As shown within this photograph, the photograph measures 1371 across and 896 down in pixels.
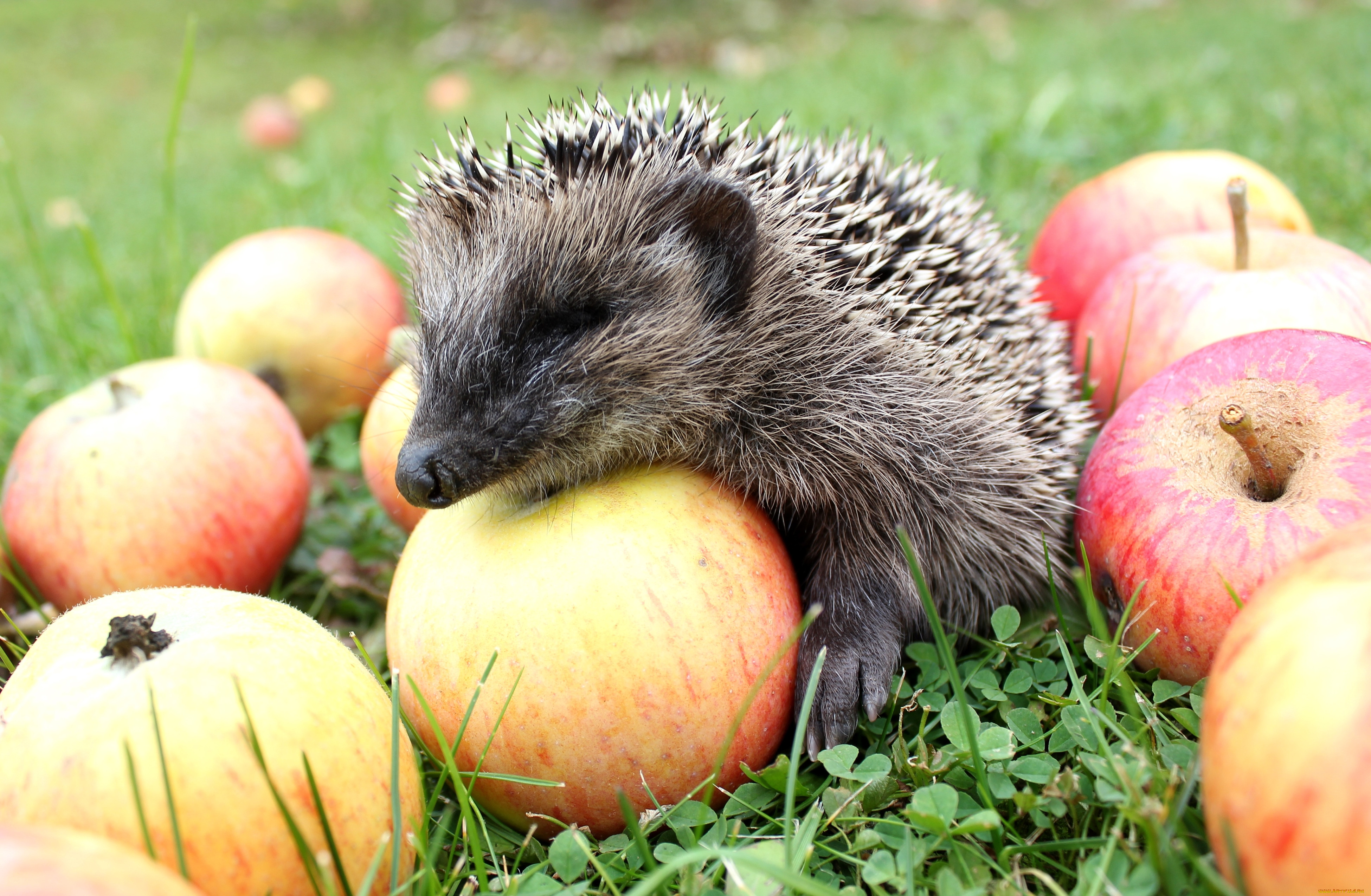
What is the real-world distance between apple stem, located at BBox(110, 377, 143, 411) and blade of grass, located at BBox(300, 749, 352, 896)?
1870 mm

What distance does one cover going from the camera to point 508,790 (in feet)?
7.45

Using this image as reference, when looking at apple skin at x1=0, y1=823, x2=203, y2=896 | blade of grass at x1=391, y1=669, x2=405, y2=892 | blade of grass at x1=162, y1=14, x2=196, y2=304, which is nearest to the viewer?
apple skin at x1=0, y1=823, x2=203, y2=896

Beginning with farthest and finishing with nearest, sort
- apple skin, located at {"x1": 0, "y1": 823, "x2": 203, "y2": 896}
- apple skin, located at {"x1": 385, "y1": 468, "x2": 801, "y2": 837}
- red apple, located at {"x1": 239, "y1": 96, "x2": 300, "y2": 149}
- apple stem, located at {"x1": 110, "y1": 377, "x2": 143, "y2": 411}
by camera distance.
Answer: red apple, located at {"x1": 239, "y1": 96, "x2": 300, "y2": 149} < apple stem, located at {"x1": 110, "y1": 377, "x2": 143, "y2": 411} < apple skin, located at {"x1": 385, "y1": 468, "x2": 801, "y2": 837} < apple skin, located at {"x1": 0, "y1": 823, "x2": 203, "y2": 896}

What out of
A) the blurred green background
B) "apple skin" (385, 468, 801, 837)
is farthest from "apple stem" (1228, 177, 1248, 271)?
"apple skin" (385, 468, 801, 837)

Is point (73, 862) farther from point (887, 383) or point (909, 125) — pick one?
point (909, 125)

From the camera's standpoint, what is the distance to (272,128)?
1059 cm

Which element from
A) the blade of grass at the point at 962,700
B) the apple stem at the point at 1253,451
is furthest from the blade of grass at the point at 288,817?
the apple stem at the point at 1253,451

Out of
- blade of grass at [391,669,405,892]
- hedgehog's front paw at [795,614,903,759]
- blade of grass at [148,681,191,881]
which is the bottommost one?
hedgehog's front paw at [795,614,903,759]

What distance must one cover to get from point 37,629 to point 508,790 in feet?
6.68

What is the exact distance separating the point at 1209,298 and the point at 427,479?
2491 mm

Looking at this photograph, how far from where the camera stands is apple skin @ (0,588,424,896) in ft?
5.76

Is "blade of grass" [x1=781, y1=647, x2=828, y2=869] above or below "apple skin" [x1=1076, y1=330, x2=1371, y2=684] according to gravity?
below

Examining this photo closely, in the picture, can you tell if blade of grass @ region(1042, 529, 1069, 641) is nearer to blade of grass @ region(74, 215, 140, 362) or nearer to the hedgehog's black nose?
the hedgehog's black nose

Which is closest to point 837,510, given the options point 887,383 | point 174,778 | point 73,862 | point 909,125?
point 887,383
